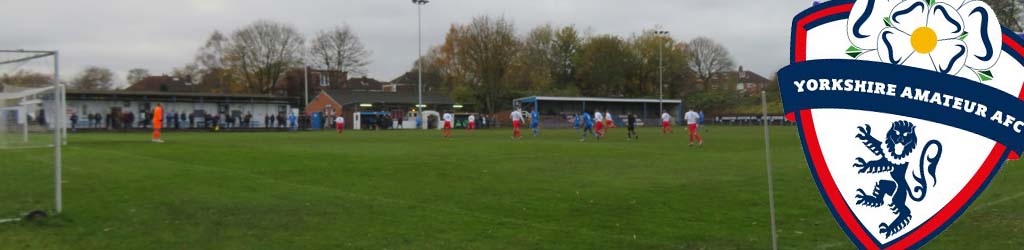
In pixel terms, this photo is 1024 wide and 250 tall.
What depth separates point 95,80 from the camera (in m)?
A: 74.8

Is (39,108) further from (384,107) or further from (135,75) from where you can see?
(135,75)

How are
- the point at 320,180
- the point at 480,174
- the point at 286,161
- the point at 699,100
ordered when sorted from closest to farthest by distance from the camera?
1. the point at 320,180
2. the point at 480,174
3. the point at 286,161
4. the point at 699,100

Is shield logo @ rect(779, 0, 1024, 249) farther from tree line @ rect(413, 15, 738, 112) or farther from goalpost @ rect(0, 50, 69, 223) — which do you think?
tree line @ rect(413, 15, 738, 112)

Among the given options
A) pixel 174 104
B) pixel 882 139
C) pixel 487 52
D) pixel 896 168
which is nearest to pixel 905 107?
pixel 882 139

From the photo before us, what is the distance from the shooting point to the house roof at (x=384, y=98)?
74.4 metres

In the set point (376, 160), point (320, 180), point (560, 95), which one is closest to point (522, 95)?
point (560, 95)

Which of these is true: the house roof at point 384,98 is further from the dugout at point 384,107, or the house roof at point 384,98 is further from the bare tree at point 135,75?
the bare tree at point 135,75

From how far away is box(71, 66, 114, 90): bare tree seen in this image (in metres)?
71.1

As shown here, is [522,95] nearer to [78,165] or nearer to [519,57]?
[519,57]

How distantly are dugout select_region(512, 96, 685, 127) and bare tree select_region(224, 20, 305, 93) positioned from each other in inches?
978

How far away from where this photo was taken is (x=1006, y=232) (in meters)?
7.62

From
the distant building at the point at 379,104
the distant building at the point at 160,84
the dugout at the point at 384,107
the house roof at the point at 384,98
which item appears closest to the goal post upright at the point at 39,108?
the dugout at the point at 384,107

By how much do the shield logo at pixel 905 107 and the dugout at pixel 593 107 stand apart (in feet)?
214

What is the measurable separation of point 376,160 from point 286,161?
82.6 inches
